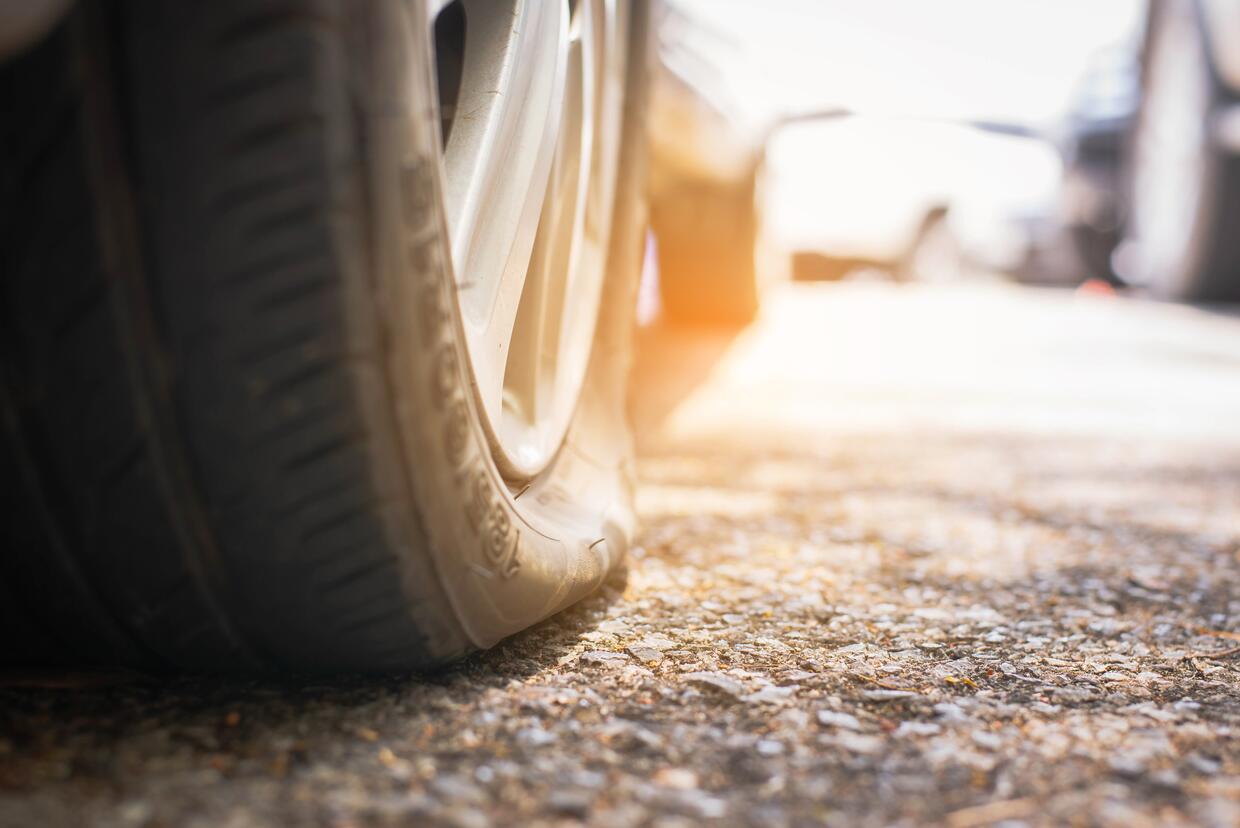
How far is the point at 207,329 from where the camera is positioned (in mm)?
654

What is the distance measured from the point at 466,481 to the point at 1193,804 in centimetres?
55

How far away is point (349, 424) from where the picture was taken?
26.7 inches

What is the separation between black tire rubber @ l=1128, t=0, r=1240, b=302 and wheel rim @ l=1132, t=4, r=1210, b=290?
27mm

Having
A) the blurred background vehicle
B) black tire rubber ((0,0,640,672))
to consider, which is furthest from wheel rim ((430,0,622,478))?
the blurred background vehicle

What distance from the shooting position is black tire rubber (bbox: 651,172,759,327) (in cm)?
385

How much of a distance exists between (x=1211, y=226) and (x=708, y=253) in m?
3.05

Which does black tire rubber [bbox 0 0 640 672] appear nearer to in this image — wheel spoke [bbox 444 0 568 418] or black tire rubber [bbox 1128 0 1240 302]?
wheel spoke [bbox 444 0 568 418]

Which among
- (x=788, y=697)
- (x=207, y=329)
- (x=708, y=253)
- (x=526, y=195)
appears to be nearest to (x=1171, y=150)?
(x=708, y=253)

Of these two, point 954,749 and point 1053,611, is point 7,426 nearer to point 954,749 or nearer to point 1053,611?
point 954,749

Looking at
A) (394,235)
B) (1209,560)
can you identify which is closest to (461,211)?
(394,235)

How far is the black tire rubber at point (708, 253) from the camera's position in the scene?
12.6 feet

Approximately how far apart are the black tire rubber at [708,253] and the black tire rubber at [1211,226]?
102 inches

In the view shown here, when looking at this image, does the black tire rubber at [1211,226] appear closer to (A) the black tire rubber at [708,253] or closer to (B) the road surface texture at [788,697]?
(A) the black tire rubber at [708,253]

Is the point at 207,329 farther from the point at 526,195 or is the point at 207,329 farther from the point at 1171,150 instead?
the point at 1171,150
